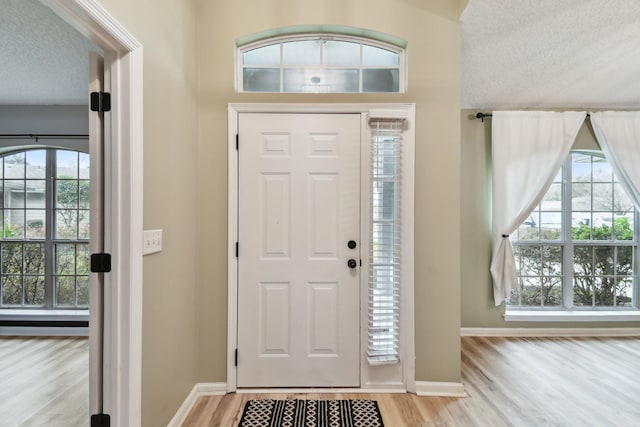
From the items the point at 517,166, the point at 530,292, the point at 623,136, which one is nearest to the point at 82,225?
the point at 517,166

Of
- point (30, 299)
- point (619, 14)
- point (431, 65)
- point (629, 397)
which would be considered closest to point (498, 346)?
point (629, 397)

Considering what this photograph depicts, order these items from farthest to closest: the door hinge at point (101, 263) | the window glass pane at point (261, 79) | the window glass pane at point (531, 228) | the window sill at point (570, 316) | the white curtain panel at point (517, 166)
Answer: the window glass pane at point (531, 228)
the window sill at point (570, 316)
the white curtain panel at point (517, 166)
the window glass pane at point (261, 79)
the door hinge at point (101, 263)

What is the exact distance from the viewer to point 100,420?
1.43m

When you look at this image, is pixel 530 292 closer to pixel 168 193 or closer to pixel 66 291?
pixel 168 193

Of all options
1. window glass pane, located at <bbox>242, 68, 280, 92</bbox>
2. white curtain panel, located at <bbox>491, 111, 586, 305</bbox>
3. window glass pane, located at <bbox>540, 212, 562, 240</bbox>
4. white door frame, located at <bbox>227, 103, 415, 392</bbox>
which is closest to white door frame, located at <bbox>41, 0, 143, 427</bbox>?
white door frame, located at <bbox>227, 103, 415, 392</bbox>

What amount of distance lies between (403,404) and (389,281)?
83 centimetres

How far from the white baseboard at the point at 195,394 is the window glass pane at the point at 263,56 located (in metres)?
2.41

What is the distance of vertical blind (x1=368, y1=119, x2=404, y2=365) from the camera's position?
89.5 inches

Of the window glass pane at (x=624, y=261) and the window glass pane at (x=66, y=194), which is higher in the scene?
the window glass pane at (x=66, y=194)

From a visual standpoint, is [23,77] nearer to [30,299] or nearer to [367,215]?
[30,299]

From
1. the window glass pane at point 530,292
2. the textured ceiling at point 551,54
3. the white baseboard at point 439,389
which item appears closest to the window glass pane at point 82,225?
the white baseboard at point 439,389

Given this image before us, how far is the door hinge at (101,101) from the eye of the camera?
1438 mm

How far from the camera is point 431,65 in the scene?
7.52 feet

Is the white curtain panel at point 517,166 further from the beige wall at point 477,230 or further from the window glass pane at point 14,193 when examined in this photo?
the window glass pane at point 14,193
